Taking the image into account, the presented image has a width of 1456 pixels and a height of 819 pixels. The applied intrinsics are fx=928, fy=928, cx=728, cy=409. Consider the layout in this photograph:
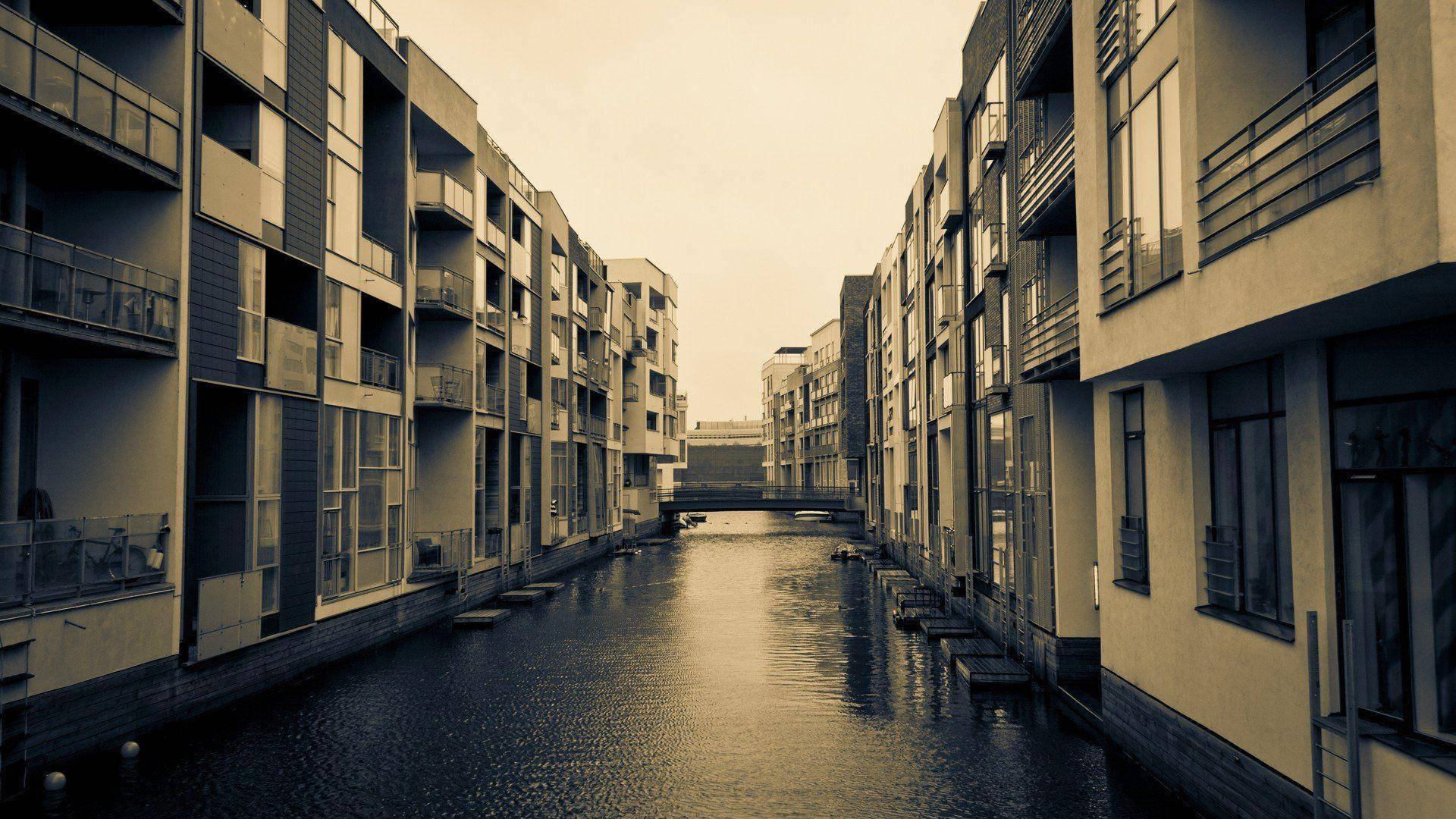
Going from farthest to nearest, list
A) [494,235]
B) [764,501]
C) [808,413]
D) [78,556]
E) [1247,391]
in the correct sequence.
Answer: [808,413], [764,501], [494,235], [78,556], [1247,391]

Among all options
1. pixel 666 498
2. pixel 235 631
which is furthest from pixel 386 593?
pixel 666 498

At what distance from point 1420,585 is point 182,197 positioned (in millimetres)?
17155

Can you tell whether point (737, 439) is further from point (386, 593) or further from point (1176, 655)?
point (1176, 655)

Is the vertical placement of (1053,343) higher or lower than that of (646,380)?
lower

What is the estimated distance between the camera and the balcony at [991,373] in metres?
22.6

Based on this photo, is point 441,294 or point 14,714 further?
point 441,294

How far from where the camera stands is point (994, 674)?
17688mm

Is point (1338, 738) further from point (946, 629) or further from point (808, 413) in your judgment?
point (808, 413)

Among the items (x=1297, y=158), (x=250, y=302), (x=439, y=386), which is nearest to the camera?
(x=1297, y=158)

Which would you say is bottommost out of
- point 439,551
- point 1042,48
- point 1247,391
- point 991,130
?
point 439,551

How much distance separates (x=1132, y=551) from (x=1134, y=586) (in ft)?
1.70

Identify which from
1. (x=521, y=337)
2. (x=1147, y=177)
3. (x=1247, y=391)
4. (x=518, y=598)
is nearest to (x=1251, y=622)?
(x=1247, y=391)

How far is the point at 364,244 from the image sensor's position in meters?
22.7

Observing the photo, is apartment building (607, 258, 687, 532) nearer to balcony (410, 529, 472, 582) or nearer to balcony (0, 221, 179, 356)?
balcony (410, 529, 472, 582)
